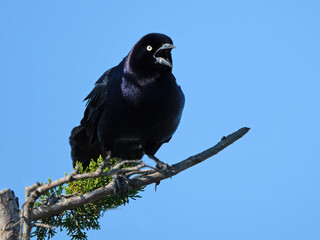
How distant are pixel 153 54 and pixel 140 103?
1.70 ft

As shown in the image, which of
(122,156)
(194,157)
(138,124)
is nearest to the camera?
(194,157)

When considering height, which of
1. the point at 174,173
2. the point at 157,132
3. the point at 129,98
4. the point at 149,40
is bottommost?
the point at 174,173

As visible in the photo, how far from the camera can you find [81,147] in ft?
17.6

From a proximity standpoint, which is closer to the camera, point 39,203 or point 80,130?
point 39,203

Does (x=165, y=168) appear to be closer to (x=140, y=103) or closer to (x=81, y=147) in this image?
(x=140, y=103)

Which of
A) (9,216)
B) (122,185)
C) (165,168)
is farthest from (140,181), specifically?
(9,216)

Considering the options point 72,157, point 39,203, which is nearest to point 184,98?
point 72,157

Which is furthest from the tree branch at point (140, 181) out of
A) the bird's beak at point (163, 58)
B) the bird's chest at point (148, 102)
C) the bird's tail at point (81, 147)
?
the bird's tail at point (81, 147)

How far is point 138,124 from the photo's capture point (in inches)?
184

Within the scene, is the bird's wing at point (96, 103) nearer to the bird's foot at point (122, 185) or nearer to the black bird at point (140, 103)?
the black bird at point (140, 103)

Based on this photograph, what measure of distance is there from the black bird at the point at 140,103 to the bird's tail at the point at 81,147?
28cm

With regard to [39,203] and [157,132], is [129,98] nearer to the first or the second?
[157,132]

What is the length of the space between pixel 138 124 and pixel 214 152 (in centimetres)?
82

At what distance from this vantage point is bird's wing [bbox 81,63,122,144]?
195 inches
